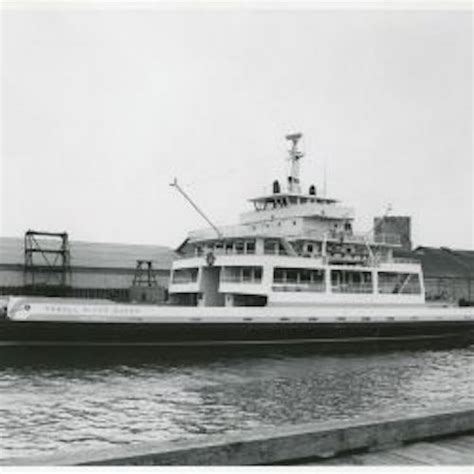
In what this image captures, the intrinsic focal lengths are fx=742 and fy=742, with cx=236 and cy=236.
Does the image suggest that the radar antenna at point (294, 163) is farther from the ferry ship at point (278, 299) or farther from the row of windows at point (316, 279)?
the row of windows at point (316, 279)

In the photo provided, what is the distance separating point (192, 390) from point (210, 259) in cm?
1100

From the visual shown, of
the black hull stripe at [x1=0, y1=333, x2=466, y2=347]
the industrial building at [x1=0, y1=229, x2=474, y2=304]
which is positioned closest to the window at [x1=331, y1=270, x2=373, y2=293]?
the black hull stripe at [x1=0, y1=333, x2=466, y2=347]

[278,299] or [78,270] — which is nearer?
[278,299]

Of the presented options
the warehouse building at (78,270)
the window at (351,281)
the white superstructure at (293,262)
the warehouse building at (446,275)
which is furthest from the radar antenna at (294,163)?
the warehouse building at (446,275)

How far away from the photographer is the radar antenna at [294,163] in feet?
101

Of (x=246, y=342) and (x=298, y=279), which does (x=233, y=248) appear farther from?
(x=246, y=342)

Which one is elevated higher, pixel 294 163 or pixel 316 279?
pixel 294 163

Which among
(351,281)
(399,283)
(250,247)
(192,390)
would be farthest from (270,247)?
(192,390)

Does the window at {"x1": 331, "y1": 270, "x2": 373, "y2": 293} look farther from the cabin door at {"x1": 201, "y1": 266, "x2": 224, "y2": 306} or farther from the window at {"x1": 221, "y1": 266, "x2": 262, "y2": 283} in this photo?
the cabin door at {"x1": 201, "y1": 266, "x2": 224, "y2": 306}

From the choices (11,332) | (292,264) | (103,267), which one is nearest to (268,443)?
(11,332)

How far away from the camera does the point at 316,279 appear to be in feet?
A: 92.5

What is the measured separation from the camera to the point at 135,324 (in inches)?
894

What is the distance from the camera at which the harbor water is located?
490 inches
